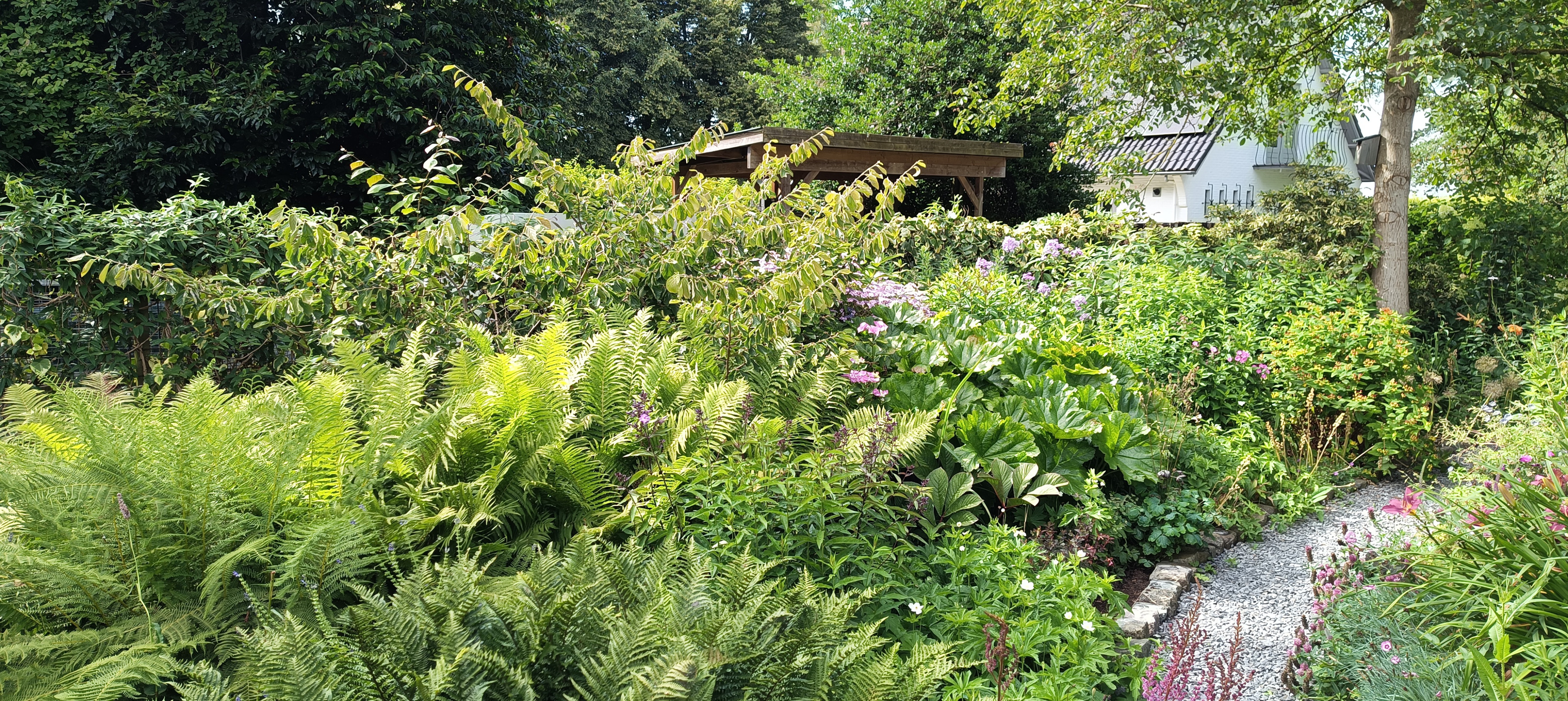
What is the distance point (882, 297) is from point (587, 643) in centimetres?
332

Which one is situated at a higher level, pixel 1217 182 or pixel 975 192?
pixel 1217 182

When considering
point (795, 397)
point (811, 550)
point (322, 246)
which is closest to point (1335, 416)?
point (795, 397)

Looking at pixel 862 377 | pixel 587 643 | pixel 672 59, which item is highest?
pixel 672 59

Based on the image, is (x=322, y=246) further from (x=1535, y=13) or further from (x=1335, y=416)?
(x=1535, y=13)

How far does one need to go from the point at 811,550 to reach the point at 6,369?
387cm

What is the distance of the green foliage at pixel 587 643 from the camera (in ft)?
4.81

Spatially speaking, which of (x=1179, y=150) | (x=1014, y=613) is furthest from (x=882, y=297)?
(x=1179, y=150)

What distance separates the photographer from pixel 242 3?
883 centimetres

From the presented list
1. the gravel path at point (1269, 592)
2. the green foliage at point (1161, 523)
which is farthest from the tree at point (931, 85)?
the green foliage at point (1161, 523)

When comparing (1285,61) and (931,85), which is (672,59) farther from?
(1285,61)

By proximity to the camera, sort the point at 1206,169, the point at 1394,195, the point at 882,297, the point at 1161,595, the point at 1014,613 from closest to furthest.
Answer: the point at 1014,613, the point at 1161,595, the point at 882,297, the point at 1394,195, the point at 1206,169

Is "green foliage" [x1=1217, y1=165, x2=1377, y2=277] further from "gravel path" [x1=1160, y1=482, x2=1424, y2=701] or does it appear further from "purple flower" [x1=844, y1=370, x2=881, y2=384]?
"purple flower" [x1=844, y1=370, x2=881, y2=384]

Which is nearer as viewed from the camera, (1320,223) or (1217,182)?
(1320,223)

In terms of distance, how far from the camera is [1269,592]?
3.79 metres
